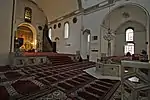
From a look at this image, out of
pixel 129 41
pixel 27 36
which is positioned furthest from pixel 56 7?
pixel 129 41

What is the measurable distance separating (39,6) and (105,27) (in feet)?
40.3

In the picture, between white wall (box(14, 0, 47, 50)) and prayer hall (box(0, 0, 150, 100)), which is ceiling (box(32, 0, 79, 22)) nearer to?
prayer hall (box(0, 0, 150, 100))

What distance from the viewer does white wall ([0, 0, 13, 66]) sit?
21.5 feet

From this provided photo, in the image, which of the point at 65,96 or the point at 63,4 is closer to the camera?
the point at 65,96

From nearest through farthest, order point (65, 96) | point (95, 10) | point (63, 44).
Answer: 1. point (65, 96)
2. point (95, 10)
3. point (63, 44)

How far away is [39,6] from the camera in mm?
18953

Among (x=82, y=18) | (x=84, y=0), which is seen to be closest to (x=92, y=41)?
(x=82, y=18)

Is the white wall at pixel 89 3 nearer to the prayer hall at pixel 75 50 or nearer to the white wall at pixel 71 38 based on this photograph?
the prayer hall at pixel 75 50

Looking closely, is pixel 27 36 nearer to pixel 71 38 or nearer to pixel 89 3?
pixel 71 38

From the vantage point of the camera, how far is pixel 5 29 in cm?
670

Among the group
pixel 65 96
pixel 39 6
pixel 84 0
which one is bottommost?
pixel 65 96

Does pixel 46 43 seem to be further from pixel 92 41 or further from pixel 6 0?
pixel 6 0

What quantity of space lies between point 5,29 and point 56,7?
1097cm

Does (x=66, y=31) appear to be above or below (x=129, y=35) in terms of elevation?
above
